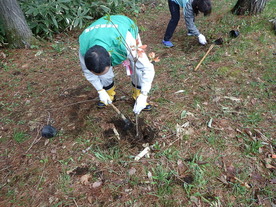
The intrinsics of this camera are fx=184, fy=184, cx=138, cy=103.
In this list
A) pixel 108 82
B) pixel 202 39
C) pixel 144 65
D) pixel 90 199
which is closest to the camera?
pixel 90 199

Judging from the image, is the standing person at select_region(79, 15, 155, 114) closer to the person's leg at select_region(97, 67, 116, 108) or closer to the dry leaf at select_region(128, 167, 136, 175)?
the person's leg at select_region(97, 67, 116, 108)

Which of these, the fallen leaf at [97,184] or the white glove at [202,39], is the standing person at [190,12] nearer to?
the white glove at [202,39]

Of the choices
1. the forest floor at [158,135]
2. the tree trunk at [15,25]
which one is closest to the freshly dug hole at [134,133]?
A: the forest floor at [158,135]

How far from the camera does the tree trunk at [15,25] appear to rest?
12.7 ft

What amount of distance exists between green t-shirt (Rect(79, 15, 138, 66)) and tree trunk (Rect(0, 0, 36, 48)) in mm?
2967

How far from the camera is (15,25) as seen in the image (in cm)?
410

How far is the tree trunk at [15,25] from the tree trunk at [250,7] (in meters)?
4.93

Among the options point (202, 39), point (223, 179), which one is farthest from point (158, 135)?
point (202, 39)

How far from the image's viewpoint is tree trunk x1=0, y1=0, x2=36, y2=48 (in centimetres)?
388

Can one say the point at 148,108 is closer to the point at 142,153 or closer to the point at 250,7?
the point at 142,153

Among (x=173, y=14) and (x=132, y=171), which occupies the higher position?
(x=173, y=14)

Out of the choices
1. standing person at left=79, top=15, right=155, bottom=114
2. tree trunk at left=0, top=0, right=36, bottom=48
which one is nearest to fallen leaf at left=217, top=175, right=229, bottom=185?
standing person at left=79, top=15, right=155, bottom=114

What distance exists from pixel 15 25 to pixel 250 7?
525 cm

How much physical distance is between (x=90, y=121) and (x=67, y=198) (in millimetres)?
1028
